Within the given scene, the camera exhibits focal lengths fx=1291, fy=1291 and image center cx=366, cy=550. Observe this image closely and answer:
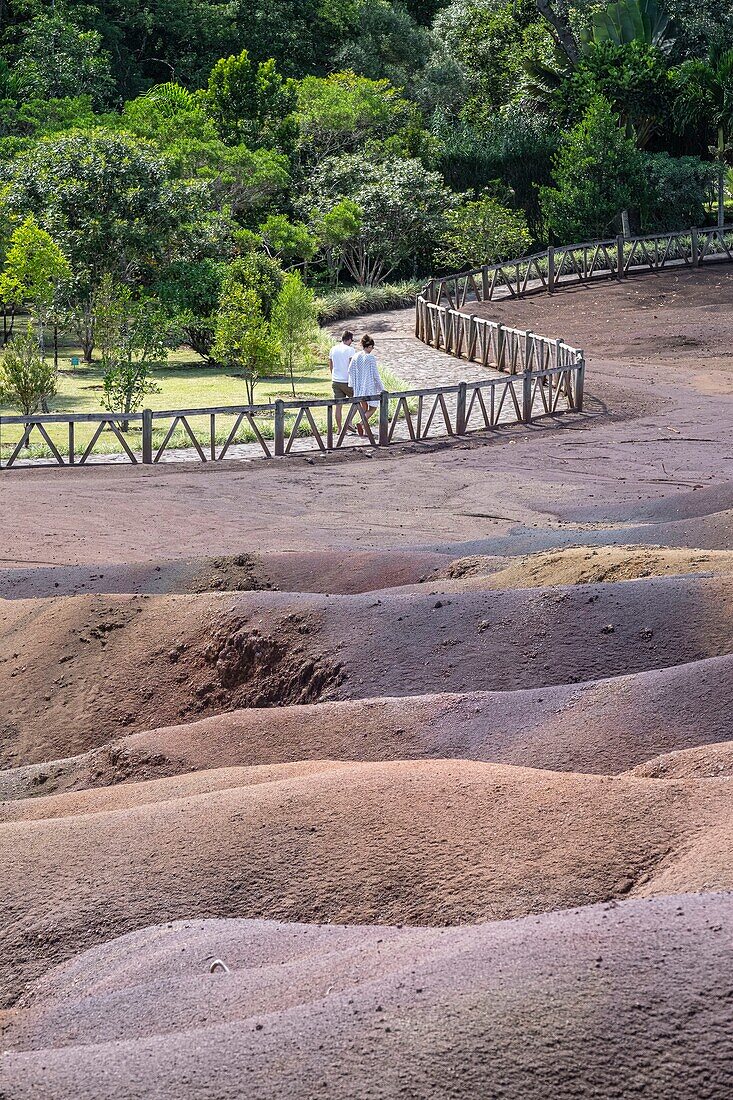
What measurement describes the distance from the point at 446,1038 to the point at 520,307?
30864 millimetres

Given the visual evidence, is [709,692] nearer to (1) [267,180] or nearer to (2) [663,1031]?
(2) [663,1031]

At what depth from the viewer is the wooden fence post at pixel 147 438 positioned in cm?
1797

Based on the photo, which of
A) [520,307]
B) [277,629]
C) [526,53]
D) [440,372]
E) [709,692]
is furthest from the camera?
[526,53]

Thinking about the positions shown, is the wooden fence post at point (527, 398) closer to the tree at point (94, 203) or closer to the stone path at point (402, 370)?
the stone path at point (402, 370)

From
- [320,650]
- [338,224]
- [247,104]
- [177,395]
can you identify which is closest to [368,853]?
[320,650]

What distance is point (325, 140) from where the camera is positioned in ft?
132

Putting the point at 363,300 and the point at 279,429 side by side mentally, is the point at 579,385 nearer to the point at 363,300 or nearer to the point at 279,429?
the point at 279,429

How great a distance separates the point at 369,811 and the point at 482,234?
33403mm

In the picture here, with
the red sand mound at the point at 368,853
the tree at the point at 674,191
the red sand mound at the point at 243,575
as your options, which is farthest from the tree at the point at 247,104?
the red sand mound at the point at 368,853

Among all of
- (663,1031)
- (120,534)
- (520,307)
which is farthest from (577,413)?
(663,1031)

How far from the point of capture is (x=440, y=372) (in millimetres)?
26344

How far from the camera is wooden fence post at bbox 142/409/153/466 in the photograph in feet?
59.0

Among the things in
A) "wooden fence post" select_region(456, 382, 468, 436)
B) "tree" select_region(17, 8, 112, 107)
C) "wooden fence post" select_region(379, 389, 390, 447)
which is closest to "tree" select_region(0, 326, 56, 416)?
"wooden fence post" select_region(379, 389, 390, 447)

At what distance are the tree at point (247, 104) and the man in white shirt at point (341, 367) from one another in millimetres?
19472
